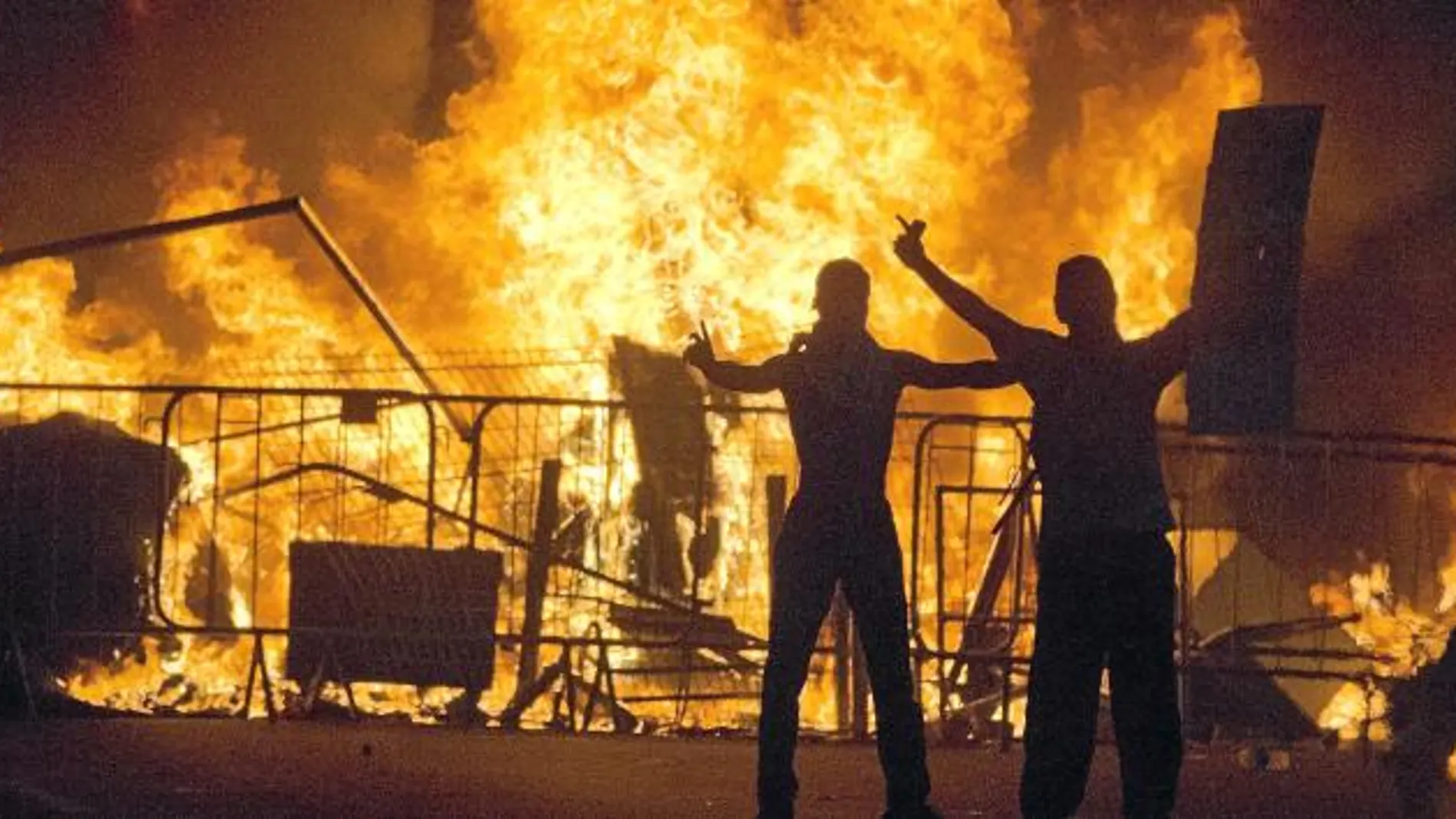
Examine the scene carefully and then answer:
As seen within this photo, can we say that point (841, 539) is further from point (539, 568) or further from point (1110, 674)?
point (539, 568)

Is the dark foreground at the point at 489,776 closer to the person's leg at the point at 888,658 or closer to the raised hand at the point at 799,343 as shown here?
the person's leg at the point at 888,658

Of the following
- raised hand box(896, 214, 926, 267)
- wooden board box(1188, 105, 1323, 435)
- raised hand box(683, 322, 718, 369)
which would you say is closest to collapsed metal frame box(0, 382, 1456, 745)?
wooden board box(1188, 105, 1323, 435)

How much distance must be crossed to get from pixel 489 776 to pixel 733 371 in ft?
9.22

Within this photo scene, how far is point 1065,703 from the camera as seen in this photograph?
7.43 m

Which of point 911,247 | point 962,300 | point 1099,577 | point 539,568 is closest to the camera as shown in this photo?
point 1099,577

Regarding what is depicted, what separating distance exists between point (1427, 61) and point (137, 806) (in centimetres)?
1519

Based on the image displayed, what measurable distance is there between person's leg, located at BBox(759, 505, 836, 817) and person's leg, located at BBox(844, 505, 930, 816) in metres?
A: 0.13

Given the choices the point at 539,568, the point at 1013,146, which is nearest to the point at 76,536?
the point at 539,568

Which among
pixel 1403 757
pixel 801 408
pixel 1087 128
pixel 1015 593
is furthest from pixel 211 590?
pixel 1087 128

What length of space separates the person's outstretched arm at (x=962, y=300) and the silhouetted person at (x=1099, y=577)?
138 mm

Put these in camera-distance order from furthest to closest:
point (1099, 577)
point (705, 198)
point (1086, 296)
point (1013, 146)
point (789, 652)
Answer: point (1013, 146) < point (705, 198) < point (789, 652) < point (1086, 296) < point (1099, 577)

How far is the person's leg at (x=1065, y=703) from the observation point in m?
7.41

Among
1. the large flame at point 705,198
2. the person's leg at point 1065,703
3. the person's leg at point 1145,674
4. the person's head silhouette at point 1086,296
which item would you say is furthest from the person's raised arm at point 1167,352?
the large flame at point 705,198

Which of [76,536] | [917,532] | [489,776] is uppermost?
[917,532]
